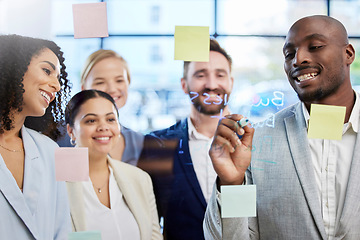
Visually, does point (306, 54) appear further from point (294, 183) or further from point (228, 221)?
point (228, 221)

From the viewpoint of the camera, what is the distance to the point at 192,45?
165cm

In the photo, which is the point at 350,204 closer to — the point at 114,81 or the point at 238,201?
the point at 238,201

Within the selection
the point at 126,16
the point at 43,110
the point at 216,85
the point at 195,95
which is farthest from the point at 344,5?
the point at 43,110

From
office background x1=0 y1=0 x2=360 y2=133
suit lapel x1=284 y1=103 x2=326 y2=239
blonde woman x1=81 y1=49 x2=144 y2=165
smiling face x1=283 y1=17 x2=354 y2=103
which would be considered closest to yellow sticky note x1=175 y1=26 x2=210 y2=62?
office background x1=0 y1=0 x2=360 y2=133

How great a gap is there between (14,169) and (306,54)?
137cm

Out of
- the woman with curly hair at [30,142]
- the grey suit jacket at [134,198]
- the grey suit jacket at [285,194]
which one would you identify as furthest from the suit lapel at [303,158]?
the woman with curly hair at [30,142]

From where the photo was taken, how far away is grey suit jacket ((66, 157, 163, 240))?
5.09ft

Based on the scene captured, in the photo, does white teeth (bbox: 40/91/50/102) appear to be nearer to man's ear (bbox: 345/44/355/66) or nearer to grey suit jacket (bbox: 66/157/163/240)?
grey suit jacket (bbox: 66/157/163/240)

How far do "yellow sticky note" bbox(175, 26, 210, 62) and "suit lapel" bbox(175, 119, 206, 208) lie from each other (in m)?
0.31

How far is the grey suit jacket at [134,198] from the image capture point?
5.09 feet

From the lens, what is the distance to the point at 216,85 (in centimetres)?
169

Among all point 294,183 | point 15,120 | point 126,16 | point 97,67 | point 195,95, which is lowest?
point 294,183

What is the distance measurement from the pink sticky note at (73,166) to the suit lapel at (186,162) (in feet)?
1.42

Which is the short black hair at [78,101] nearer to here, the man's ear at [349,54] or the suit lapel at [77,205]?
the suit lapel at [77,205]
